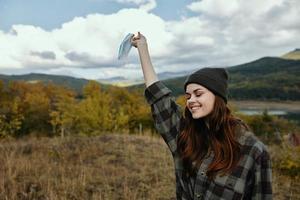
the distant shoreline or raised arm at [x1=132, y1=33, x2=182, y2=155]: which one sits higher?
raised arm at [x1=132, y1=33, x2=182, y2=155]

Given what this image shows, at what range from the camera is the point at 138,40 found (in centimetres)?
223

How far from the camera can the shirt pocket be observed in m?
1.90

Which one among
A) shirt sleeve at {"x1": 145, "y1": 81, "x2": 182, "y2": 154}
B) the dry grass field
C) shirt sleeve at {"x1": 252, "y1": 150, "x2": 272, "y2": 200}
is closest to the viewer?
shirt sleeve at {"x1": 252, "y1": 150, "x2": 272, "y2": 200}

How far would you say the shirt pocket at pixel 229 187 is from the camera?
190 centimetres

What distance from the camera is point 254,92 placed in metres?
151

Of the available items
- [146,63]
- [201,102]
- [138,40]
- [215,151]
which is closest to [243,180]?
[215,151]

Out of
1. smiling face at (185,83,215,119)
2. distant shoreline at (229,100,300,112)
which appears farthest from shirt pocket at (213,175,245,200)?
distant shoreline at (229,100,300,112)

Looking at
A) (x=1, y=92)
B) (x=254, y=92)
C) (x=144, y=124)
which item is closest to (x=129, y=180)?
(x=144, y=124)

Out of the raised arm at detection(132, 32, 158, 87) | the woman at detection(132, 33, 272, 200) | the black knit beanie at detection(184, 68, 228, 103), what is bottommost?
the woman at detection(132, 33, 272, 200)

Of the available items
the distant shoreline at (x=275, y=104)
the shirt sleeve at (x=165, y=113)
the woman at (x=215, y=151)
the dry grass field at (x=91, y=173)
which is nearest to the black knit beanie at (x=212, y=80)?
the woman at (x=215, y=151)

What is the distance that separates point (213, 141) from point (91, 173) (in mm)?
4084

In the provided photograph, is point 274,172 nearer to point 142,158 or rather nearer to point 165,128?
point 142,158

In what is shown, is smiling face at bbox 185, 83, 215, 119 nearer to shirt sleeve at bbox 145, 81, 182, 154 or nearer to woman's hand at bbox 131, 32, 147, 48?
shirt sleeve at bbox 145, 81, 182, 154

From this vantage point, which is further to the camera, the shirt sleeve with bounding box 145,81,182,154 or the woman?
the shirt sleeve with bounding box 145,81,182,154
